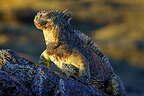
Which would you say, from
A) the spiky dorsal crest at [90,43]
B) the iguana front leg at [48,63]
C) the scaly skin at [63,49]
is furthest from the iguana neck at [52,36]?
the spiky dorsal crest at [90,43]

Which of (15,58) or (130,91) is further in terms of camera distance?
(130,91)

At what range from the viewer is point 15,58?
211 inches

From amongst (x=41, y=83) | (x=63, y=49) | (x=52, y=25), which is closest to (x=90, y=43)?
(x=63, y=49)

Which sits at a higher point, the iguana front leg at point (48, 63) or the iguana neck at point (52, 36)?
the iguana neck at point (52, 36)

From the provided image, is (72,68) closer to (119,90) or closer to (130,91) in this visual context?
(119,90)

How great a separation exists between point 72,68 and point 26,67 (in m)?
0.83

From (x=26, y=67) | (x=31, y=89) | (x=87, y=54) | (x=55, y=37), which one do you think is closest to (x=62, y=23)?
(x=55, y=37)

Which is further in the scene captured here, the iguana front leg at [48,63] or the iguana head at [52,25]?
the iguana front leg at [48,63]

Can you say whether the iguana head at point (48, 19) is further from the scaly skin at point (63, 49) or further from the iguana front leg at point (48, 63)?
the iguana front leg at point (48, 63)

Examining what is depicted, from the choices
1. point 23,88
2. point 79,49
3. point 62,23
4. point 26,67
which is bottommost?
point 23,88

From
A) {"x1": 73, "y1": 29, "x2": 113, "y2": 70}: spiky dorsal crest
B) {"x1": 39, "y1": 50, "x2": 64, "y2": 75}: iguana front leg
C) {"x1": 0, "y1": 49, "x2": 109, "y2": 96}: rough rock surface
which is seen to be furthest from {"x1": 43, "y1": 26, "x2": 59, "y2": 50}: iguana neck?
{"x1": 0, "y1": 49, "x2": 109, "y2": 96}: rough rock surface

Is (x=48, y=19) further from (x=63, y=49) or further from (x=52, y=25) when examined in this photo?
(x=63, y=49)

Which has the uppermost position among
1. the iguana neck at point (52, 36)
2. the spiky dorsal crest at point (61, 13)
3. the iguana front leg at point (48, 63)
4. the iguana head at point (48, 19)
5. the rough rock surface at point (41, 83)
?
the spiky dorsal crest at point (61, 13)

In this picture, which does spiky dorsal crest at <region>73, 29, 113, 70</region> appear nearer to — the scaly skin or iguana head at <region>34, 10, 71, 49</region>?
the scaly skin
